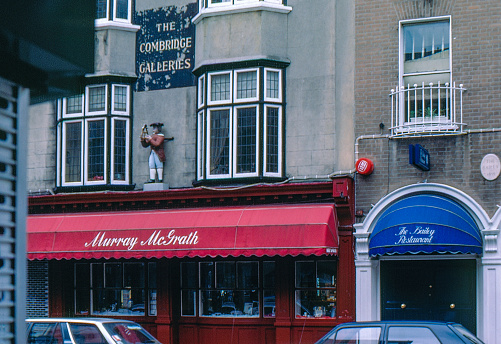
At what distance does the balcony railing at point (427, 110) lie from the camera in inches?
637

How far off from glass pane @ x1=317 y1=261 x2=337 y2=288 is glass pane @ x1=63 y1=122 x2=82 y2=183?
6.76 metres

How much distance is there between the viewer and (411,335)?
11.1 m

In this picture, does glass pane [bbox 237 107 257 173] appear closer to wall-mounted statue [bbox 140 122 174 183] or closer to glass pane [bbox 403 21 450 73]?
wall-mounted statue [bbox 140 122 174 183]

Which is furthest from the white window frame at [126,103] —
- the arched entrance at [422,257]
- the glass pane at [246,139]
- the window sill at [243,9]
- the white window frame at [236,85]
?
the arched entrance at [422,257]

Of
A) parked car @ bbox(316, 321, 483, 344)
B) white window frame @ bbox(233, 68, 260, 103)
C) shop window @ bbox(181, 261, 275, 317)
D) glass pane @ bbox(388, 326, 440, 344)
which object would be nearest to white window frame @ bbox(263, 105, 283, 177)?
white window frame @ bbox(233, 68, 260, 103)

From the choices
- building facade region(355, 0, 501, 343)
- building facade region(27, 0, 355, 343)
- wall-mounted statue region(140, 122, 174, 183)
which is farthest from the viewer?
wall-mounted statue region(140, 122, 174, 183)

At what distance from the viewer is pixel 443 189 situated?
635 inches

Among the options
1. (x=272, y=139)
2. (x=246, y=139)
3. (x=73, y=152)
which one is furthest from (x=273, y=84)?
(x=73, y=152)

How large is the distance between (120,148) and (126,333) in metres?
7.42

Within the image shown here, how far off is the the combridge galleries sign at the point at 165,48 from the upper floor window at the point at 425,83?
5318mm

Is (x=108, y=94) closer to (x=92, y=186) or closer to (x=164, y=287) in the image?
(x=92, y=186)

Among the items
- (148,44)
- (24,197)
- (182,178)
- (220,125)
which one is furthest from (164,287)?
(24,197)

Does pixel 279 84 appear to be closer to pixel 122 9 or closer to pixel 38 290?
pixel 122 9

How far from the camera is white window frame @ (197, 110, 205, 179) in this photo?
61.0 feet
